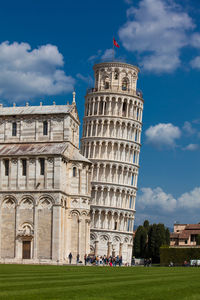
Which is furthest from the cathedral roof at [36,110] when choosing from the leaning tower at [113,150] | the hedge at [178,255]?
the leaning tower at [113,150]

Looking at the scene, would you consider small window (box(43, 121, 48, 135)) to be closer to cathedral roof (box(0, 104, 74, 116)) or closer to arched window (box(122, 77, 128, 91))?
cathedral roof (box(0, 104, 74, 116))

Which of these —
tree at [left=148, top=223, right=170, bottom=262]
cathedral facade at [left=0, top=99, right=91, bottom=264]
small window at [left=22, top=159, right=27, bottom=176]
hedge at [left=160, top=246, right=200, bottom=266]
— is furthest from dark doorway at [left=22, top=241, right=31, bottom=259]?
tree at [left=148, top=223, right=170, bottom=262]

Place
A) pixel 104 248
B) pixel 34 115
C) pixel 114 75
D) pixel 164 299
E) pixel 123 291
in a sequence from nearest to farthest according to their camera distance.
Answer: pixel 164 299, pixel 123 291, pixel 34 115, pixel 104 248, pixel 114 75

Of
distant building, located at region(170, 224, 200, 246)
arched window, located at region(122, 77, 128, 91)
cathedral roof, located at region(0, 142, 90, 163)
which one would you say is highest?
arched window, located at region(122, 77, 128, 91)

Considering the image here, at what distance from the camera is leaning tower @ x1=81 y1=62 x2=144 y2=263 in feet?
333

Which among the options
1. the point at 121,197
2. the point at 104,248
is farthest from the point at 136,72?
the point at 104,248

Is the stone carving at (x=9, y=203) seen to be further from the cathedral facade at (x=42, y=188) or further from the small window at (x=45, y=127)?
the small window at (x=45, y=127)

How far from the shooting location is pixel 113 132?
106 m

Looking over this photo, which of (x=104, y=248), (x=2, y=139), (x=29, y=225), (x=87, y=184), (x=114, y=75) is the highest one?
(x=114, y=75)

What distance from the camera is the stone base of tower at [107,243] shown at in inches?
3935

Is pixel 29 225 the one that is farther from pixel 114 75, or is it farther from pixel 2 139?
pixel 114 75

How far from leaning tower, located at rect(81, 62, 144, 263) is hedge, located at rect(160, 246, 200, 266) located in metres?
17.6

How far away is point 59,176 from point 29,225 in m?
7.23

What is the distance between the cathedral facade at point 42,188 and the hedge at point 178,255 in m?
17.2
